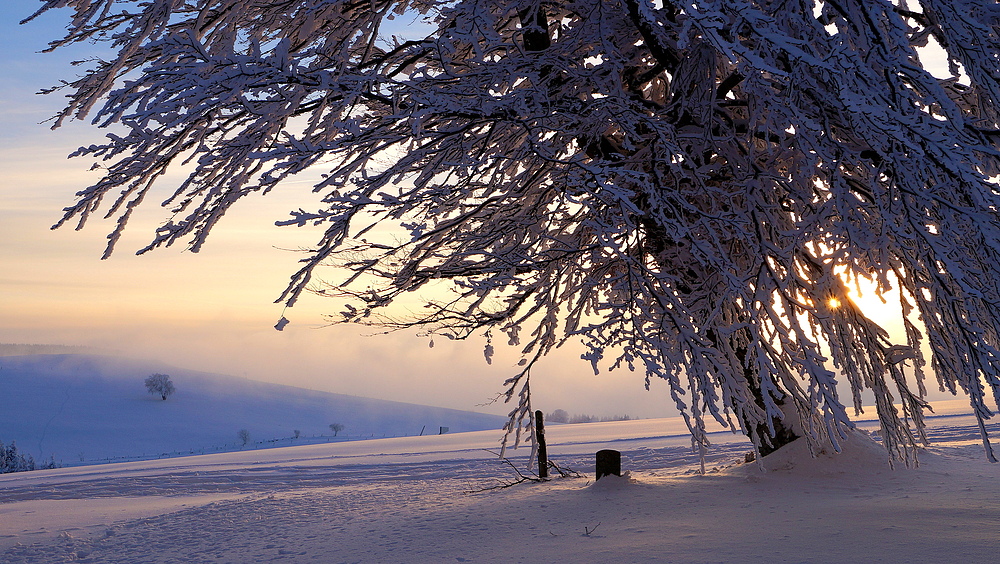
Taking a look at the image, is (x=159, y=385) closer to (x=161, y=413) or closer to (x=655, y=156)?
(x=161, y=413)

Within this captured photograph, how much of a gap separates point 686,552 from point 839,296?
3.17 m

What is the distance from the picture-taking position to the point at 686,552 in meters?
4.95

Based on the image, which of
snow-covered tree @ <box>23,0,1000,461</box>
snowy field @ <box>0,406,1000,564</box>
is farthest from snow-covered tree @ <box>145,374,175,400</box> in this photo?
snow-covered tree @ <box>23,0,1000,461</box>

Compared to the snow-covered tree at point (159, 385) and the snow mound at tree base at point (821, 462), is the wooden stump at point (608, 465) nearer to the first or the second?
the snow mound at tree base at point (821, 462)

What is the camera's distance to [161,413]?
54.0 metres

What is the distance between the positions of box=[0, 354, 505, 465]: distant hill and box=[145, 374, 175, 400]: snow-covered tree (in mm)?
638

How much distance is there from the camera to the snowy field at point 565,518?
5152 millimetres

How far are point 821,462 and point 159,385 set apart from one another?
6210 centimetres

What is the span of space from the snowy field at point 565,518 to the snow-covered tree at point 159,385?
52.4 metres

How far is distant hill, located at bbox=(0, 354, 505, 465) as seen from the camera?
4313 cm

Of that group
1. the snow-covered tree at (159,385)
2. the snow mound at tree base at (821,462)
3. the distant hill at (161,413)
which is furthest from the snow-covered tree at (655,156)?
the snow-covered tree at (159,385)

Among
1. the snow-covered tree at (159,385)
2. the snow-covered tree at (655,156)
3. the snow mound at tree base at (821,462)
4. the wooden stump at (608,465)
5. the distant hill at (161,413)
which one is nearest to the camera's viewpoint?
the snow-covered tree at (655,156)

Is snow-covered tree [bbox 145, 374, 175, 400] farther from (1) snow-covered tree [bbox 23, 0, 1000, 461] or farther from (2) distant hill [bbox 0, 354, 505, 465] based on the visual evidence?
(1) snow-covered tree [bbox 23, 0, 1000, 461]

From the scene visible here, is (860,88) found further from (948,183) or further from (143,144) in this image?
(143,144)
